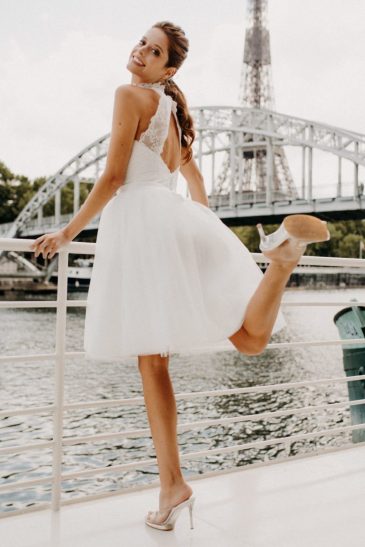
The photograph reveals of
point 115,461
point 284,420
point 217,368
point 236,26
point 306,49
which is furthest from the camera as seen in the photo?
point 236,26

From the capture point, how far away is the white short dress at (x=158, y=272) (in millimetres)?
1349

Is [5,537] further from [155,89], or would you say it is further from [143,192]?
[155,89]

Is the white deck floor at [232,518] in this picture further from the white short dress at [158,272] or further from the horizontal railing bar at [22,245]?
the horizontal railing bar at [22,245]

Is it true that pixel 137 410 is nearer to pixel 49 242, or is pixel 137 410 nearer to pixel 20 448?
pixel 20 448

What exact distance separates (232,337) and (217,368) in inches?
470

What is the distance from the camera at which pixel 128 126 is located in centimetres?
137

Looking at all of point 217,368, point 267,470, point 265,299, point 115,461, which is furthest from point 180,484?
point 217,368

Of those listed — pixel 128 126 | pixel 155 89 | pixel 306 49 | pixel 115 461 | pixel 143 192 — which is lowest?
pixel 115 461

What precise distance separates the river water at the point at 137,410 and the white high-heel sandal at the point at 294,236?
4563mm

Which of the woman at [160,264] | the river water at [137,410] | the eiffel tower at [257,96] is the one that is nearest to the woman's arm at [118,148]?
the woman at [160,264]

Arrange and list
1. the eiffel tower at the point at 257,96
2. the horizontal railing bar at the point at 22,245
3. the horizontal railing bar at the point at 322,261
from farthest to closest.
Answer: the eiffel tower at the point at 257,96, the horizontal railing bar at the point at 322,261, the horizontal railing bar at the point at 22,245

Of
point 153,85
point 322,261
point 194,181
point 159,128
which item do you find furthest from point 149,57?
point 322,261

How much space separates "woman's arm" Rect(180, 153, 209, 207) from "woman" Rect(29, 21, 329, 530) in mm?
168

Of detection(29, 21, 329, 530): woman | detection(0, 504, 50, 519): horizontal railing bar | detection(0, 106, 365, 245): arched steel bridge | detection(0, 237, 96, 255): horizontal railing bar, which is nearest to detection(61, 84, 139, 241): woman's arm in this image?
detection(29, 21, 329, 530): woman
